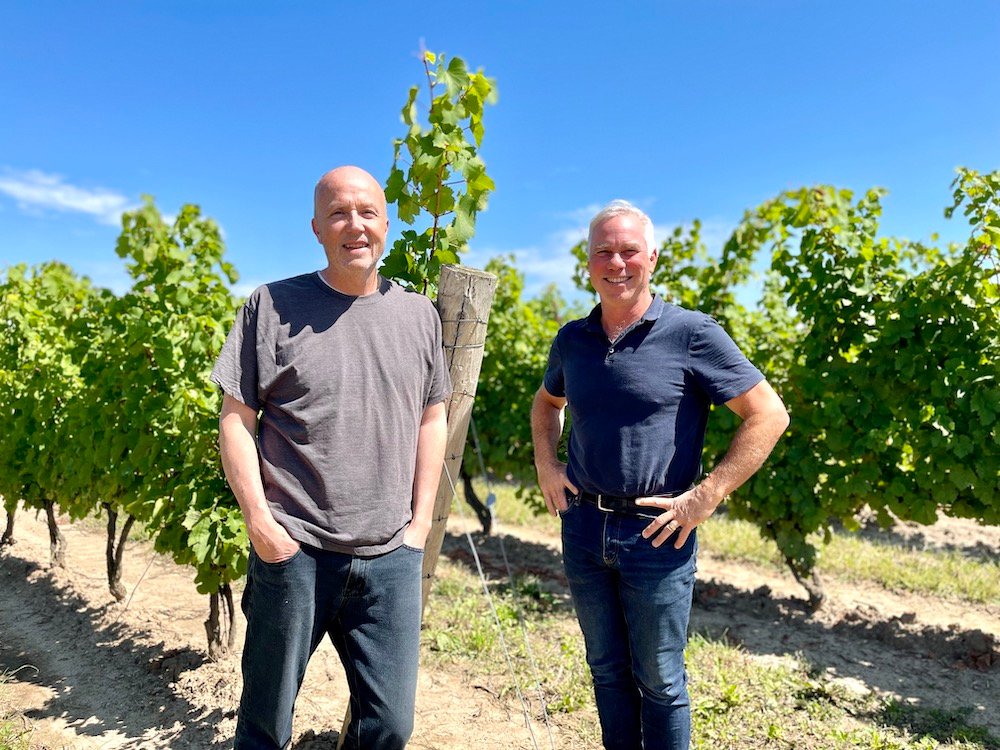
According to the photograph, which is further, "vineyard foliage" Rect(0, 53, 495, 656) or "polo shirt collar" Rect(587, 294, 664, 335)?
"vineyard foliage" Rect(0, 53, 495, 656)

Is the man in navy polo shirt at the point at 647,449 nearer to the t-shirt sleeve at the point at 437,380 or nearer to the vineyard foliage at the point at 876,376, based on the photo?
the t-shirt sleeve at the point at 437,380

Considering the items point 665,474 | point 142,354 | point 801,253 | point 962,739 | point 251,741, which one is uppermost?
point 801,253

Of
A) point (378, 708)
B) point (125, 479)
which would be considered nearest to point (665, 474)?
point (378, 708)

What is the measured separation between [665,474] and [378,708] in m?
1.09

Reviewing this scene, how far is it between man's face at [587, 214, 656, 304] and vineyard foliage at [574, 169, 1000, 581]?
3126 millimetres

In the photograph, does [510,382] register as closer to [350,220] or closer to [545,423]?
[545,423]

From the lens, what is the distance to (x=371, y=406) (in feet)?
6.82

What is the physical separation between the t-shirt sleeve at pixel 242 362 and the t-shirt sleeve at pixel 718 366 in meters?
1.24

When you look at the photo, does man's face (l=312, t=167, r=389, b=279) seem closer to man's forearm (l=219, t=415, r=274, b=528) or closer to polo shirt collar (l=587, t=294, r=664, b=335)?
man's forearm (l=219, t=415, r=274, b=528)

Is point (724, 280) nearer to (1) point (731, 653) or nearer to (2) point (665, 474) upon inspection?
(1) point (731, 653)

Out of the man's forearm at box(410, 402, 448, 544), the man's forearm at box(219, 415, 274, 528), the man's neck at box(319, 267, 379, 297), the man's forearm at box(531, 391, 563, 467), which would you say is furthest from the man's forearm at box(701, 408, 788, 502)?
the man's forearm at box(219, 415, 274, 528)

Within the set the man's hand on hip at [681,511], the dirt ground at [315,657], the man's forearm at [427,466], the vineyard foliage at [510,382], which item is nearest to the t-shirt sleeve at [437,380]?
the man's forearm at [427,466]

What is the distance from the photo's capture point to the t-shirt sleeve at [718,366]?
2.21m

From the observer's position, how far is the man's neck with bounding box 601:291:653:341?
230 centimetres
